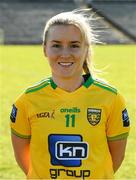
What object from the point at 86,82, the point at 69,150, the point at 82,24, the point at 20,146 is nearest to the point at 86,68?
the point at 86,82

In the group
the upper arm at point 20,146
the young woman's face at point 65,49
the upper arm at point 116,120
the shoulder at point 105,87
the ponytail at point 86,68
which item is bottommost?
the upper arm at point 20,146

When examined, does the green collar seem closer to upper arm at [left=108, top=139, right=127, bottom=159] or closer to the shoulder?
the shoulder

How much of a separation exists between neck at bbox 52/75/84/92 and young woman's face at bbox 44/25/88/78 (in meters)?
0.03

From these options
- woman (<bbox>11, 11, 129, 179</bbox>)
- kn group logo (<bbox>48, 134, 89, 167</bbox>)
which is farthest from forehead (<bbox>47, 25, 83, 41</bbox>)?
kn group logo (<bbox>48, 134, 89, 167</bbox>)

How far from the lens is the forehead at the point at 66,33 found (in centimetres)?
302

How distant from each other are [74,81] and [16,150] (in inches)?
24.8

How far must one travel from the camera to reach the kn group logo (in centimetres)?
301

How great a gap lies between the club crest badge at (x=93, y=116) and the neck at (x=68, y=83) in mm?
168

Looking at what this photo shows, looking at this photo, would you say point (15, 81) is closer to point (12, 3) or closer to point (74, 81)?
point (74, 81)

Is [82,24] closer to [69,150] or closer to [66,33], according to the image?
[66,33]

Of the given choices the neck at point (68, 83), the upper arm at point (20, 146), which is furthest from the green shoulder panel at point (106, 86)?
the upper arm at point (20, 146)

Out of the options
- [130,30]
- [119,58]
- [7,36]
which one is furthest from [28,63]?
[130,30]

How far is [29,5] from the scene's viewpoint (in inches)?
1748

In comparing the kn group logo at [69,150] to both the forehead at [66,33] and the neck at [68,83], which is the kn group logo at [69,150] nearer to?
the neck at [68,83]
